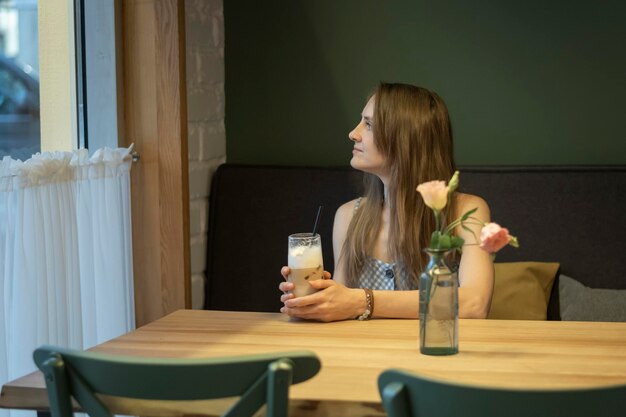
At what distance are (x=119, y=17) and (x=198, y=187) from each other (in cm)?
71

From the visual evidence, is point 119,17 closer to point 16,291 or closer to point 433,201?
→ point 16,291

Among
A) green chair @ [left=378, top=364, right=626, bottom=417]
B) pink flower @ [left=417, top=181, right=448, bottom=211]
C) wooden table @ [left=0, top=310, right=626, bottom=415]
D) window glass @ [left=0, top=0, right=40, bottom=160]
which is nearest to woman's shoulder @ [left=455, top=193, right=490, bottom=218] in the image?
wooden table @ [left=0, top=310, right=626, bottom=415]

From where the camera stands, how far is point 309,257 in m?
2.33

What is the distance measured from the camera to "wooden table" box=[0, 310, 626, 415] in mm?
1762

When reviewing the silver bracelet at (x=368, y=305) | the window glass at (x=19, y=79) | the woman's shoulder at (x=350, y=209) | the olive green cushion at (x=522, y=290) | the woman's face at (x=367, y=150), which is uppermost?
the window glass at (x=19, y=79)

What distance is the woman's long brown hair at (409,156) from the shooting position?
9.25ft

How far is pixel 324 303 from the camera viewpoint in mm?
2326

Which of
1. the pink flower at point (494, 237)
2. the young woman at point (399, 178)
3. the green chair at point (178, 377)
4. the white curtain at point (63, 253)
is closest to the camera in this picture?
the green chair at point (178, 377)

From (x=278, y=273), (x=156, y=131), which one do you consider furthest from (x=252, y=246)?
(x=156, y=131)

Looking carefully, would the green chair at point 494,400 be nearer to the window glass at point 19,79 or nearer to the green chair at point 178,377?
the green chair at point 178,377

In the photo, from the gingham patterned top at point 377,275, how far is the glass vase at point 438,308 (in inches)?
31.5

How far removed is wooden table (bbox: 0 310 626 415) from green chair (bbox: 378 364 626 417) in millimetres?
210

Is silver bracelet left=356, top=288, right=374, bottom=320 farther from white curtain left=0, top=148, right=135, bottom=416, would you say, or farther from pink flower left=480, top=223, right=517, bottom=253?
white curtain left=0, top=148, right=135, bottom=416

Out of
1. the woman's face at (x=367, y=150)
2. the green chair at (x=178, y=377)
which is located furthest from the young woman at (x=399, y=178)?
the green chair at (x=178, y=377)
